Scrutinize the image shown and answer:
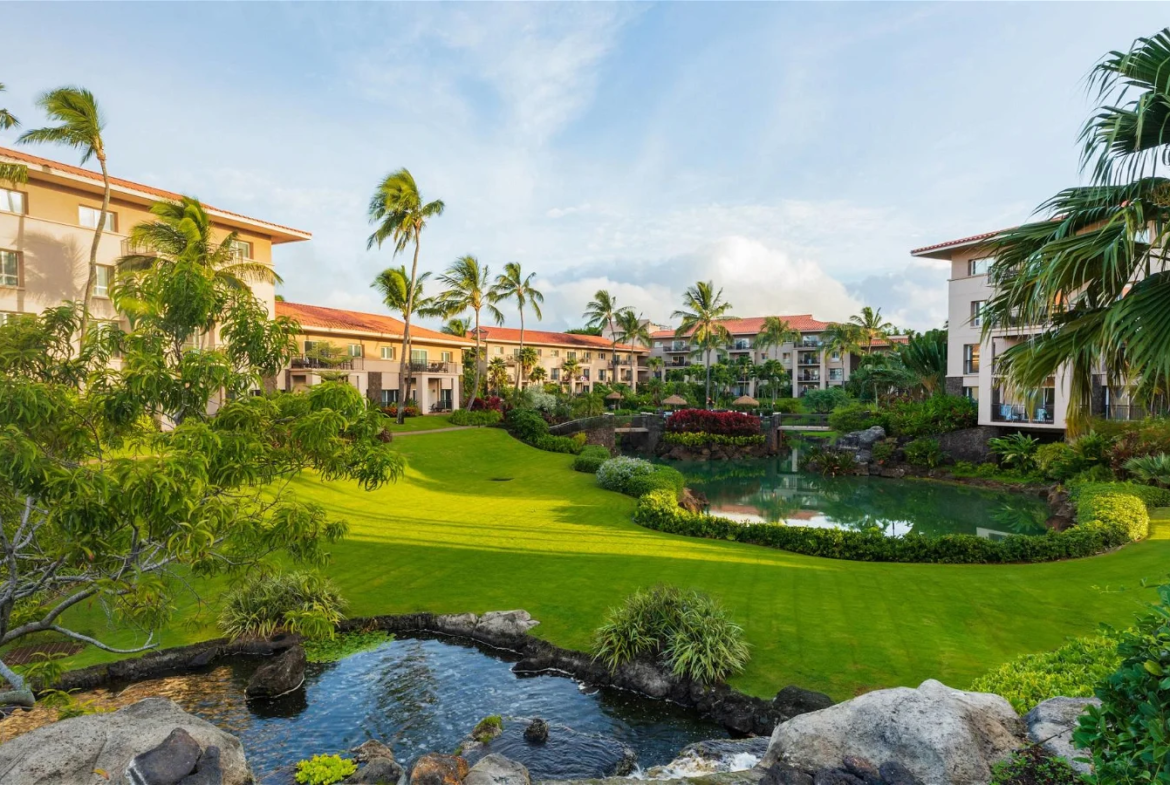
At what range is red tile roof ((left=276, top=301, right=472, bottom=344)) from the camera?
4394 centimetres

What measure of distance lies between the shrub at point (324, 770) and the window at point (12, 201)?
29831mm

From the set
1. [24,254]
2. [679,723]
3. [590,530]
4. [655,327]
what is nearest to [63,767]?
[679,723]

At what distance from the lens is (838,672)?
33.2 ft

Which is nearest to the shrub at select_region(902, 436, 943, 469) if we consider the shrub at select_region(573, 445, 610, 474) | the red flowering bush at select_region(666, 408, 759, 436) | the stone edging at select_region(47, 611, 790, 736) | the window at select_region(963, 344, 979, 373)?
the window at select_region(963, 344, 979, 373)

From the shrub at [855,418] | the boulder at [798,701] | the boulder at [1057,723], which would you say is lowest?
the boulder at [798,701]

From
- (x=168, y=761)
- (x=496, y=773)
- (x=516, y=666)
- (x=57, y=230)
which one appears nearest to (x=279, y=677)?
(x=516, y=666)

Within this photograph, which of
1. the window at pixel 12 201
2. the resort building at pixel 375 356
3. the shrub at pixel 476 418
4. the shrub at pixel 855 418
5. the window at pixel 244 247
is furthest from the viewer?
the shrub at pixel 476 418

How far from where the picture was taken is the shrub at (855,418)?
144 feet

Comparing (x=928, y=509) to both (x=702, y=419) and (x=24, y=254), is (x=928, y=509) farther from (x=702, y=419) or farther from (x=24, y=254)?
(x=24, y=254)

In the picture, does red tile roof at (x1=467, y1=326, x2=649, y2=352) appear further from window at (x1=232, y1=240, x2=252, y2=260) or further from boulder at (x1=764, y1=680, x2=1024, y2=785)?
boulder at (x1=764, y1=680, x2=1024, y2=785)

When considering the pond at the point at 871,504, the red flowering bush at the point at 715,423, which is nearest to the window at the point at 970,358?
the pond at the point at 871,504

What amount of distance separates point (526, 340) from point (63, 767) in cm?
6705

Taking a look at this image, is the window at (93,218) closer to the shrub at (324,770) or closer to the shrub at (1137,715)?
the shrub at (324,770)

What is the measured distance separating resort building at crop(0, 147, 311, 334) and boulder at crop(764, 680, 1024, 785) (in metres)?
28.6
